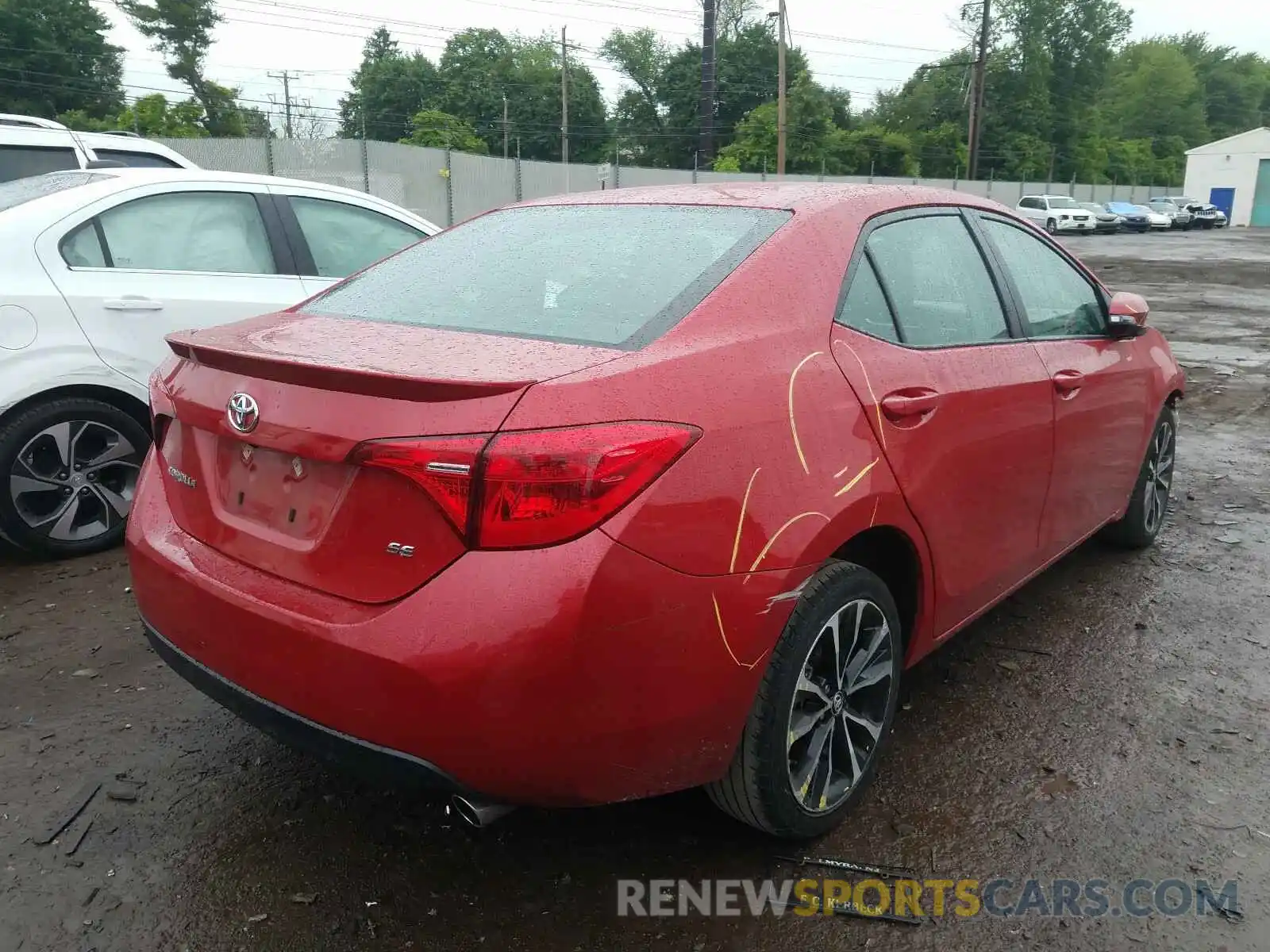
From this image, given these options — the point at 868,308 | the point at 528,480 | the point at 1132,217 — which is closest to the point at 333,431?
the point at 528,480

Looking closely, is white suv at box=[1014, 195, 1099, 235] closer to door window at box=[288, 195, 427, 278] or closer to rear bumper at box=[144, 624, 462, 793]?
door window at box=[288, 195, 427, 278]

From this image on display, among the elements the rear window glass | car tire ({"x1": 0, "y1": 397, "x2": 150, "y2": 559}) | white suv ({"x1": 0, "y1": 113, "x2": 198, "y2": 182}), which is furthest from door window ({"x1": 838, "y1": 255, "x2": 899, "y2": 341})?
white suv ({"x1": 0, "y1": 113, "x2": 198, "y2": 182})

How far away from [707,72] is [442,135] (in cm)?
2367

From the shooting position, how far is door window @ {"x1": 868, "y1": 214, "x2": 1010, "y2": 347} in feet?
9.01

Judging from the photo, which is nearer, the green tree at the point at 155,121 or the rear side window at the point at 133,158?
the rear side window at the point at 133,158

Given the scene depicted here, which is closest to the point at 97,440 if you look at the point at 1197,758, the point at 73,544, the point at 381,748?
the point at 73,544

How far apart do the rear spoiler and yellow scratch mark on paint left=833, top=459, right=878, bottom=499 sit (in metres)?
0.77

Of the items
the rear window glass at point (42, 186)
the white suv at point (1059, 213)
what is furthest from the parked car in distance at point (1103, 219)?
the rear window glass at point (42, 186)

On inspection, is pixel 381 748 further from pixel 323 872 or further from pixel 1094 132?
pixel 1094 132

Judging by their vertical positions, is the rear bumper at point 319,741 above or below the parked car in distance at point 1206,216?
below

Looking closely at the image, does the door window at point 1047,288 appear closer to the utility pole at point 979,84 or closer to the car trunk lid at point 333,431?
the car trunk lid at point 333,431

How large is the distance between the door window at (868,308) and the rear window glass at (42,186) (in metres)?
3.71

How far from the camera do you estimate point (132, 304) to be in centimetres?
436

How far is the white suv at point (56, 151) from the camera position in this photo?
765 cm
